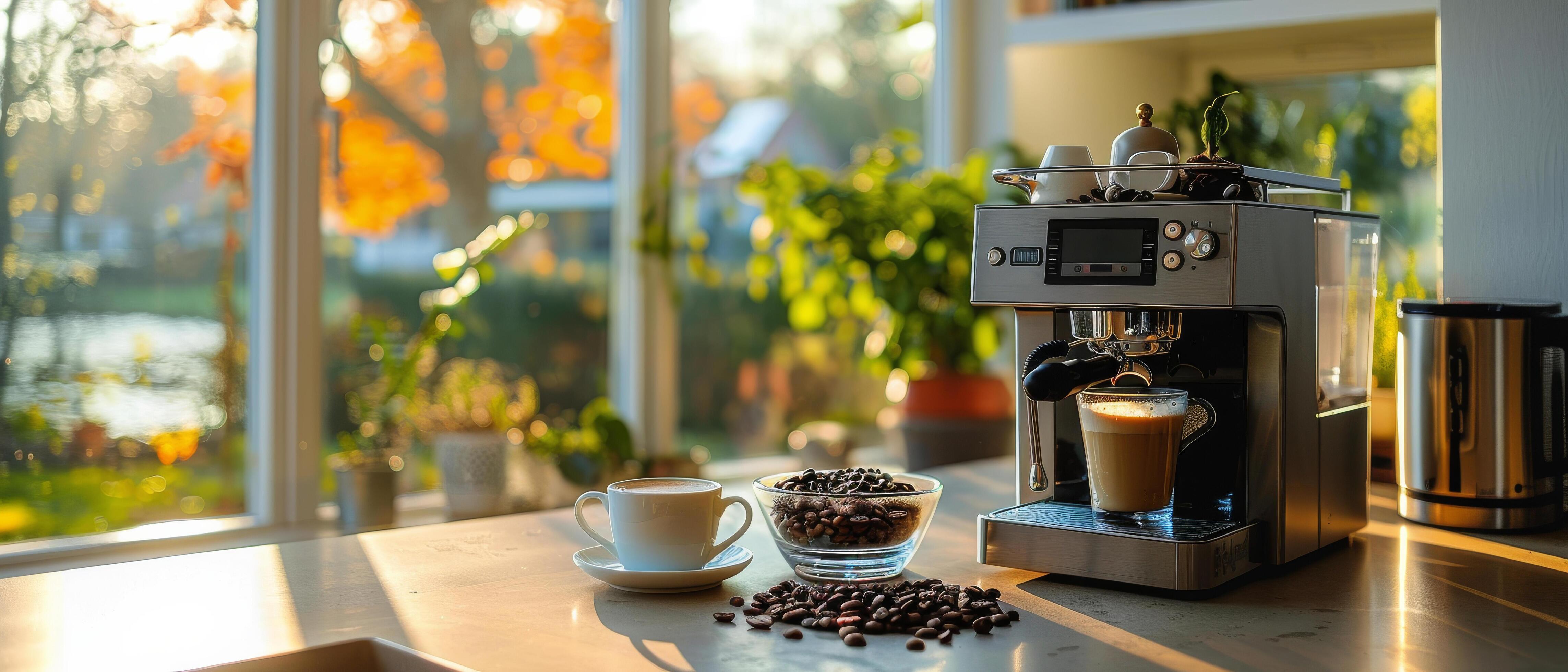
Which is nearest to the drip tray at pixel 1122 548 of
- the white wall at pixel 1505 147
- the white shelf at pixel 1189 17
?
the white wall at pixel 1505 147

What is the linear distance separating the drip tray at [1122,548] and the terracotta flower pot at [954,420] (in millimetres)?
1397

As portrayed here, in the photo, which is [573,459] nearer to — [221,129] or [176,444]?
[176,444]

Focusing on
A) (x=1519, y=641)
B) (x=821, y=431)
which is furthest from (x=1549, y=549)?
(x=821, y=431)

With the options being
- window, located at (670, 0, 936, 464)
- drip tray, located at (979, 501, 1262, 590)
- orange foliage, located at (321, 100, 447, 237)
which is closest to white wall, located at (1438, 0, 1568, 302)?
drip tray, located at (979, 501, 1262, 590)

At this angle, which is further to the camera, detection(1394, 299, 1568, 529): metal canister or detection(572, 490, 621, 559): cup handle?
detection(1394, 299, 1568, 529): metal canister

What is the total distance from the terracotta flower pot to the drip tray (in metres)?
1.40

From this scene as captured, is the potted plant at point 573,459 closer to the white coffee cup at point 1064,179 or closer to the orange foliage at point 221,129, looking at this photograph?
the orange foliage at point 221,129

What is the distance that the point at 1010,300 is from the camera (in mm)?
1102

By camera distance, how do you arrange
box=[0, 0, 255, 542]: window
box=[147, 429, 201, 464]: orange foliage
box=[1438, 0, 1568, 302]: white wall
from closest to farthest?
box=[1438, 0, 1568, 302]: white wall → box=[0, 0, 255, 542]: window → box=[147, 429, 201, 464]: orange foliage

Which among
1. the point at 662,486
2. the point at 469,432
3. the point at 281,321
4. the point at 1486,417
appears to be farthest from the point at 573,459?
the point at 1486,417

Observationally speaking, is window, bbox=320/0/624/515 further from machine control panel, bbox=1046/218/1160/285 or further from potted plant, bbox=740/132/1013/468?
machine control panel, bbox=1046/218/1160/285

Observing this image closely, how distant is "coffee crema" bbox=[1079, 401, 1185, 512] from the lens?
1056 mm

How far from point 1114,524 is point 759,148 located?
5.97 feet

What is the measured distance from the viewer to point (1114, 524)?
3.56ft
